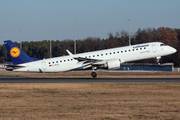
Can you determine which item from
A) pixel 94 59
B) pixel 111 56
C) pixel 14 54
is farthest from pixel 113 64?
pixel 14 54

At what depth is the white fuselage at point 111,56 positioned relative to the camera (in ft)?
120

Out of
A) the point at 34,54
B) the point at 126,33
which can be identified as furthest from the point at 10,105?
the point at 34,54

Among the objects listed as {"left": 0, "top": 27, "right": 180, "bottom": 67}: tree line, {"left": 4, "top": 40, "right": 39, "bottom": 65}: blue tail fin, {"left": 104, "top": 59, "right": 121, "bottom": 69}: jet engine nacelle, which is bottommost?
{"left": 104, "top": 59, "right": 121, "bottom": 69}: jet engine nacelle

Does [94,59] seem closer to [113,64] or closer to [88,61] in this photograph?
[88,61]

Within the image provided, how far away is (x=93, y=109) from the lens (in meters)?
13.8

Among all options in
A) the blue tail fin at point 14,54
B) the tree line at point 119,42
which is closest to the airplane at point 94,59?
the blue tail fin at point 14,54

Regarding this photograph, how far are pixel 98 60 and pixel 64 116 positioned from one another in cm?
2496

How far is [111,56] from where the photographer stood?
1460 inches

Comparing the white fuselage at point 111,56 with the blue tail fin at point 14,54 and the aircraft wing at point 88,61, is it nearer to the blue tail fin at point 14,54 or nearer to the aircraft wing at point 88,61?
the aircraft wing at point 88,61

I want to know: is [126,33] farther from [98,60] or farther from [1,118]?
[1,118]

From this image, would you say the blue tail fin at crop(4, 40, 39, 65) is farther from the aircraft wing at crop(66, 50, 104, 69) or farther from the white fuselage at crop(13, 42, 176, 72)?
the aircraft wing at crop(66, 50, 104, 69)

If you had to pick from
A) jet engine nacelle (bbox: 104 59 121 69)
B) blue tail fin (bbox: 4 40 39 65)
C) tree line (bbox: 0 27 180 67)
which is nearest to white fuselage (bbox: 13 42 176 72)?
blue tail fin (bbox: 4 40 39 65)

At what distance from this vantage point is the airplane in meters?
36.6

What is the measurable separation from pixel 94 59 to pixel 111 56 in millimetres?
2466
